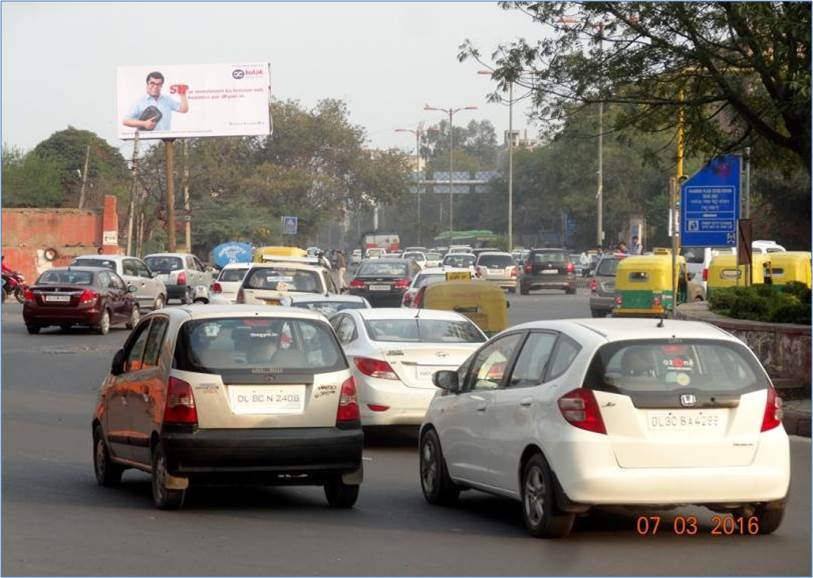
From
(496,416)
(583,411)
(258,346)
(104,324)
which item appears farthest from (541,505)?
(104,324)

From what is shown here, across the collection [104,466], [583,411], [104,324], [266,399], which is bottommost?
[104,324]

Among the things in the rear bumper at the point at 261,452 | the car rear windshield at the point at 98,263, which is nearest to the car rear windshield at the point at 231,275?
the car rear windshield at the point at 98,263

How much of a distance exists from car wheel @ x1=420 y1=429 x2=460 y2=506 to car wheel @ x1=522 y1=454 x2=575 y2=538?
1.48 meters

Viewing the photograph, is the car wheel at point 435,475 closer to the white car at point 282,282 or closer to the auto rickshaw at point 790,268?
the white car at point 282,282

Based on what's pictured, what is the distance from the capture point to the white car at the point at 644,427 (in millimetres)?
9680

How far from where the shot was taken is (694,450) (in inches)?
384

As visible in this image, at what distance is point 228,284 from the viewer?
37.4m

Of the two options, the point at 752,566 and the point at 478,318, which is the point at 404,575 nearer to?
the point at 752,566

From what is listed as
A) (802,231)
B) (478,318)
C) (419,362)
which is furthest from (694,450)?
(802,231)

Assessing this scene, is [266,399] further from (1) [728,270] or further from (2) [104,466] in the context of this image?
(1) [728,270]

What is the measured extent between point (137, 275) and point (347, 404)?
27823mm

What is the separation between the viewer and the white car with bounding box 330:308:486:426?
15227 mm

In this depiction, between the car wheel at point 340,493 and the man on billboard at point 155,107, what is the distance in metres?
53.2

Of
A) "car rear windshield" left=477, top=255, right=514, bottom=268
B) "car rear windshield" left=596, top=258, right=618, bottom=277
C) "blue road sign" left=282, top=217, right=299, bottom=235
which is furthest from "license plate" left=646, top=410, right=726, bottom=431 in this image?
"blue road sign" left=282, top=217, right=299, bottom=235
